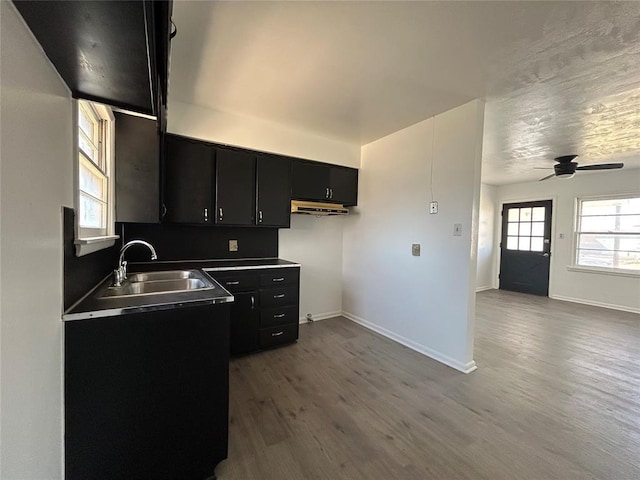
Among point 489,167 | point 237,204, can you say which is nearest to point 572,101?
point 489,167

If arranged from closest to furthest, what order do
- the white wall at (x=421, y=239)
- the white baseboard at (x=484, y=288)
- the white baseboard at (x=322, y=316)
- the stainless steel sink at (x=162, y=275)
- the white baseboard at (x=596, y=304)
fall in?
the stainless steel sink at (x=162, y=275), the white wall at (x=421, y=239), the white baseboard at (x=322, y=316), the white baseboard at (x=596, y=304), the white baseboard at (x=484, y=288)

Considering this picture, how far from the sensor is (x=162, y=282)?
2.21m

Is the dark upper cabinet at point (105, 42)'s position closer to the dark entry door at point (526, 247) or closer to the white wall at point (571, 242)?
the white wall at point (571, 242)

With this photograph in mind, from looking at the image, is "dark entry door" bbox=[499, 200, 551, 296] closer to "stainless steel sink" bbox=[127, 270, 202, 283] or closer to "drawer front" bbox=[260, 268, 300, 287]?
"drawer front" bbox=[260, 268, 300, 287]

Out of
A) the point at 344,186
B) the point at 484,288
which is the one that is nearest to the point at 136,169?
the point at 344,186

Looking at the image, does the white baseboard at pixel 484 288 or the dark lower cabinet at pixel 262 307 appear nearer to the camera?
the dark lower cabinet at pixel 262 307

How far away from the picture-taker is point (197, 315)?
1.40m

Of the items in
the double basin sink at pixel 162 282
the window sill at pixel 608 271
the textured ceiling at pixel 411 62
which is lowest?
the window sill at pixel 608 271

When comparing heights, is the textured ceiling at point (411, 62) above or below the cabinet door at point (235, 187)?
above

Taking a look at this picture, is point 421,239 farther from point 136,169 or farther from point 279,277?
point 136,169

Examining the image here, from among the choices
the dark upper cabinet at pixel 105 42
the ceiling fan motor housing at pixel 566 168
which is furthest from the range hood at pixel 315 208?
the ceiling fan motor housing at pixel 566 168

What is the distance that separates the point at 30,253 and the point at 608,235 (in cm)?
760

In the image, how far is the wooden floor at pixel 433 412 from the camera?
5.10 feet

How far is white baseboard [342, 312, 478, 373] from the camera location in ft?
8.64
